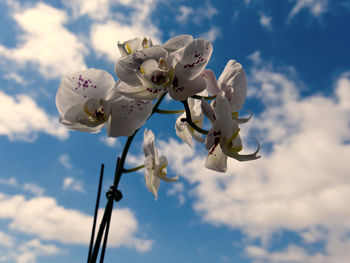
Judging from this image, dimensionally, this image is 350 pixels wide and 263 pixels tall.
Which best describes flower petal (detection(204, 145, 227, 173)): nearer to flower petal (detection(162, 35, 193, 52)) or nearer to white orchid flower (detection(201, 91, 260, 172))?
white orchid flower (detection(201, 91, 260, 172))

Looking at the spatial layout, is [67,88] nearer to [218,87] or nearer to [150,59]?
[150,59]

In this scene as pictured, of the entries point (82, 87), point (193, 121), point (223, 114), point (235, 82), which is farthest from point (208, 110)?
point (82, 87)

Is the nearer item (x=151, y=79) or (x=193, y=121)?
(x=151, y=79)

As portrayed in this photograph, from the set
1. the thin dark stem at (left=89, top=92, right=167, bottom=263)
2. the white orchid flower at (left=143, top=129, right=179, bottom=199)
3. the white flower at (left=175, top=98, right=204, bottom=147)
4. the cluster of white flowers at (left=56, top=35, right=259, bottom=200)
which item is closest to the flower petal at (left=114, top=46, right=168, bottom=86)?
the cluster of white flowers at (left=56, top=35, right=259, bottom=200)

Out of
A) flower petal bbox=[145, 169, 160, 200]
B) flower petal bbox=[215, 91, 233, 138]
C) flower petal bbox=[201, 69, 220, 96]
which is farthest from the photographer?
flower petal bbox=[145, 169, 160, 200]

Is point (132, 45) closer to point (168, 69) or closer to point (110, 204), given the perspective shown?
point (168, 69)

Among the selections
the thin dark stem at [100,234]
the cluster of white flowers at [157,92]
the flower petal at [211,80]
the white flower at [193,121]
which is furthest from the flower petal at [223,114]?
the thin dark stem at [100,234]
